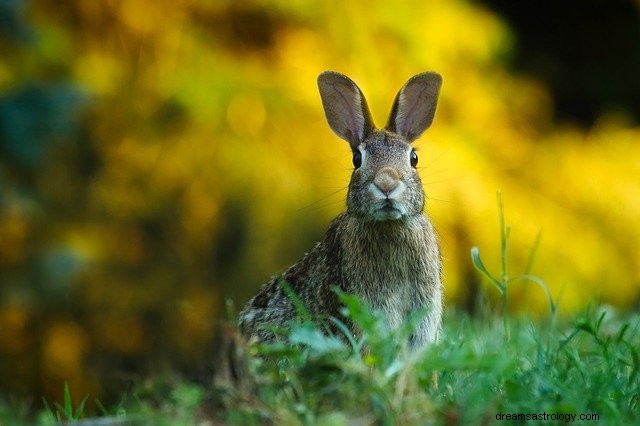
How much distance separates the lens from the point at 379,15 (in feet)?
30.3

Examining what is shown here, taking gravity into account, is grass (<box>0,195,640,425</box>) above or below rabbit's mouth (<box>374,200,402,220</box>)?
below

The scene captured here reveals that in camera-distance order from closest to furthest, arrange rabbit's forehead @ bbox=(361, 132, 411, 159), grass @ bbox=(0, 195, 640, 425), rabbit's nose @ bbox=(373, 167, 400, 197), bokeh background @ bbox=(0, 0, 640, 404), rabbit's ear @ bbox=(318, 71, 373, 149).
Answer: grass @ bbox=(0, 195, 640, 425)
rabbit's nose @ bbox=(373, 167, 400, 197)
rabbit's forehead @ bbox=(361, 132, 411, 159)
rabbit's ear @ bbox=(318, 71, 373, 149)
bokeh background @ bbox=(0, 0, 640, 404)

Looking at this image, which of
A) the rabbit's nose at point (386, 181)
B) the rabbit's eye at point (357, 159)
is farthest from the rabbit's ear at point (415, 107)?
the rabbit's nose at point (386, 181)

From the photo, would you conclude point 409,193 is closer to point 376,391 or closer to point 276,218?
point 376,391

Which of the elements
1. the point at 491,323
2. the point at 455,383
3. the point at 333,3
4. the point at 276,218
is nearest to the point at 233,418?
the point at 455,383

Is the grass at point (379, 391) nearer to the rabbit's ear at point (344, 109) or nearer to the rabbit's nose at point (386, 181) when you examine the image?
the rabbit's nose at point (386, 181)

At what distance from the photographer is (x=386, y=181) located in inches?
144

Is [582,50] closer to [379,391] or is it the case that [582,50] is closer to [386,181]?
[386,181]

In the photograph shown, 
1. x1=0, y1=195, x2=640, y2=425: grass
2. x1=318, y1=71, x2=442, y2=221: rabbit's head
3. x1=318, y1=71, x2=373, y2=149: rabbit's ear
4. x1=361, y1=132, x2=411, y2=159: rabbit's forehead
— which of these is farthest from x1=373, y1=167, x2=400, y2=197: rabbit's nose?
x1=0, y1=195, x2=640, y2=425: grass

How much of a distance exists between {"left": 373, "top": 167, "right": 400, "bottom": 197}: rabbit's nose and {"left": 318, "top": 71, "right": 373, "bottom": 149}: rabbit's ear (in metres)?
0.37

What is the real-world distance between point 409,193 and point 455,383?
115 centimetres

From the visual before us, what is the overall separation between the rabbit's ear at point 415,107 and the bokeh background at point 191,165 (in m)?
4.47

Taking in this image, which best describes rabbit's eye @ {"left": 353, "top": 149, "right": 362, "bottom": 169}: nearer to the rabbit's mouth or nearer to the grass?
the rabbit's mouth

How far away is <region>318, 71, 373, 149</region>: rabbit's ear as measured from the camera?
403 cm
